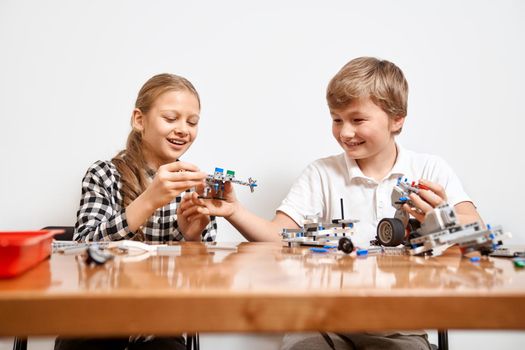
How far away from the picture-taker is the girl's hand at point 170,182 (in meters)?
1.03

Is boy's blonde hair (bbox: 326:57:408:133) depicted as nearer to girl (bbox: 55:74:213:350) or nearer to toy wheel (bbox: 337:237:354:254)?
girl (bbox: 55:74:213:350)

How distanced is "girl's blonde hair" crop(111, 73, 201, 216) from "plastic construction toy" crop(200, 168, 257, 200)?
311 millimetres

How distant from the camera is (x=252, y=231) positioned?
1.29 metres

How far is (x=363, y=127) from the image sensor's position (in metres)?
1.40

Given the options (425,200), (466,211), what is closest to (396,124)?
(466,211)

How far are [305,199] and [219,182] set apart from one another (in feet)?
1.68

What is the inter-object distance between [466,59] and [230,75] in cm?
104

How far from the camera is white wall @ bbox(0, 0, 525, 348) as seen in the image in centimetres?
175

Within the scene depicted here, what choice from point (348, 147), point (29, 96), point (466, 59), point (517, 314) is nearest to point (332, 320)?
point (517, 314)

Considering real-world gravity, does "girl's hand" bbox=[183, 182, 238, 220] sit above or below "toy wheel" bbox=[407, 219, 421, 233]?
above

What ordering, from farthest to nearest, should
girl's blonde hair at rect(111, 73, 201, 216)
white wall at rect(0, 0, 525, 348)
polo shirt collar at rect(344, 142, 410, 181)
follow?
white wall at rect(0, 0, 525, 348), polo shirt collar at rect(344, 142, 410, 181), girl's blonde hair at rect(111, 73, 201, 216)

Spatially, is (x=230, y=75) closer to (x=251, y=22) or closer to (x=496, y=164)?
(x=251, y=22)

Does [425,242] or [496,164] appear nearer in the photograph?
[425,242]

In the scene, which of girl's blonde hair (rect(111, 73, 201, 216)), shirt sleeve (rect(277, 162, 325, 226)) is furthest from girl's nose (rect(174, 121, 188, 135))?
shirt sleeve (rect(277, 162, 325, 226))
